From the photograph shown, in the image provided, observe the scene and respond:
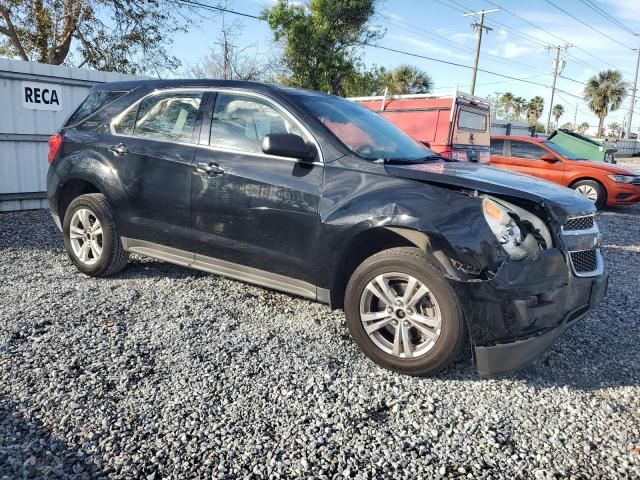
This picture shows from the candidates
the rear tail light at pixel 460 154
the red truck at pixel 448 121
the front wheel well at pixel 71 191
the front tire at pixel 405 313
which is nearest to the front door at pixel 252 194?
the front tire at pixel 405 313

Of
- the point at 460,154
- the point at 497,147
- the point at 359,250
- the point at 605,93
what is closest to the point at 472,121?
the point at 460,154

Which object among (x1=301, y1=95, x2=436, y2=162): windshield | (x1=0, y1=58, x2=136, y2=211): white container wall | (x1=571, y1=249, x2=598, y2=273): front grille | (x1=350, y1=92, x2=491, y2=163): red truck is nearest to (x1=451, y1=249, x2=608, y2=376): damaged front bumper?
(x1=571, y1=249, x2=598, y2=273): front grille

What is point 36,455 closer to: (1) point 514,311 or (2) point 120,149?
(1) point 514,311

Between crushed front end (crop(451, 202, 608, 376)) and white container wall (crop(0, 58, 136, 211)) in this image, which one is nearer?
crushed front end (crop(451, 202, 608, 376))

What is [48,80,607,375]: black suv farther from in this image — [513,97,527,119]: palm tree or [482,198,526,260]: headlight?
[513,97,527,119]: palm tree

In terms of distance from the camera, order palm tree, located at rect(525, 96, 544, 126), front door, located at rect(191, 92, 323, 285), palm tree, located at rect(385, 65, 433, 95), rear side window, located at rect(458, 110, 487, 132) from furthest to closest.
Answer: palm tree, located at rect(525, 96, 544, 126) → palm tree, located at rect(385, 65, 433, 95) → rear side window, located at rect(458, 110, 487, 132) → front door, located at rect(191, 92, 323, 285)

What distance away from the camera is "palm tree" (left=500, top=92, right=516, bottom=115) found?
6509 centimetres

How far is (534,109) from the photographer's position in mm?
63906

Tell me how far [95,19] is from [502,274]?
17912 millimetres


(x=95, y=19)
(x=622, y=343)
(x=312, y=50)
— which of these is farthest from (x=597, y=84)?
(x=622, y=343)

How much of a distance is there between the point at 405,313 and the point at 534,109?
6854 centimetres

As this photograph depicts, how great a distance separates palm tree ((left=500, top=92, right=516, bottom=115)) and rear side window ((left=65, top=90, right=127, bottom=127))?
221 ft

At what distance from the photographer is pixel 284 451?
93.9 inches

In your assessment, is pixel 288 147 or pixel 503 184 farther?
pixel 288 147
